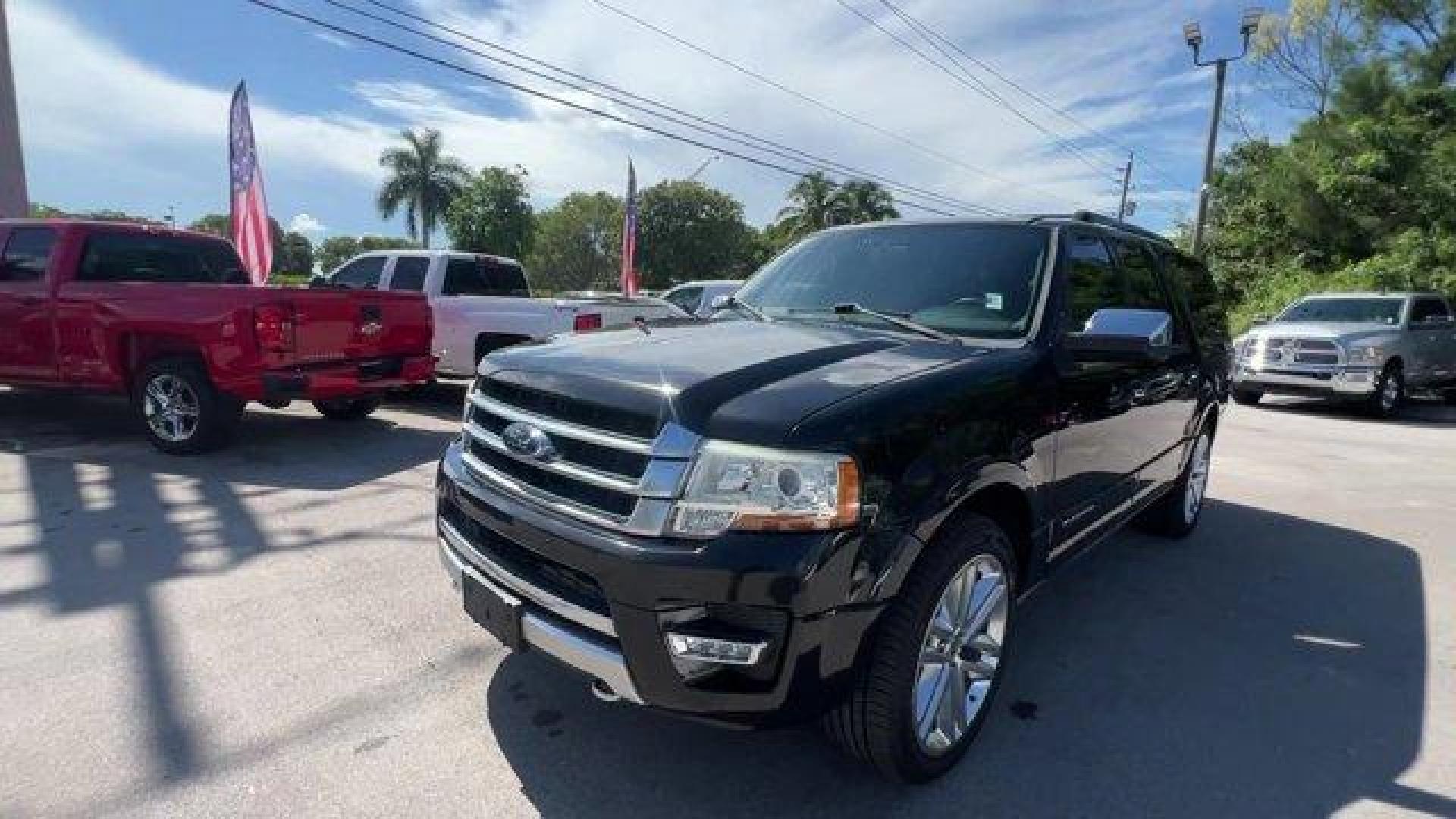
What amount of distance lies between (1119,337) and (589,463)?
200cm

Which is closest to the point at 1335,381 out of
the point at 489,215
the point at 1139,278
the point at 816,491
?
the point at 1139,278

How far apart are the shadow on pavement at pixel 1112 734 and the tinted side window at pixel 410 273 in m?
7.67

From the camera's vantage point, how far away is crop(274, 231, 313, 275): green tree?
9750 cm

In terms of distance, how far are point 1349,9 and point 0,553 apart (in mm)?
37427

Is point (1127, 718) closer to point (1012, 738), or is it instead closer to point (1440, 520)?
point (1012, 738)

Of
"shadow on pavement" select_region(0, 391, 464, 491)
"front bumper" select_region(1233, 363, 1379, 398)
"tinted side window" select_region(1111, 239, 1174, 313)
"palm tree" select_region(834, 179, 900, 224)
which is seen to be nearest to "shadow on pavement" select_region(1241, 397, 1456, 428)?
"front bumper" select_region(1233, 363, 1379, 398)

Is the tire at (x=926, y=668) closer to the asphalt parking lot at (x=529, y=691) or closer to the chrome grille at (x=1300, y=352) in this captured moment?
the asphalt parking lot at (x=529, y=691)

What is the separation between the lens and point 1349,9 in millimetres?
28984

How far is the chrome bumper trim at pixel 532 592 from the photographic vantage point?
92.9 inches

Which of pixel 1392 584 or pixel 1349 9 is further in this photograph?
pixel 1349 9

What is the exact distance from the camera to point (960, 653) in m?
2.79

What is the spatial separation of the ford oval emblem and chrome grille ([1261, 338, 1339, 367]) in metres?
13.5

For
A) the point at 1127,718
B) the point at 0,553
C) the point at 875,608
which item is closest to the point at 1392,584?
the point at 1127,718

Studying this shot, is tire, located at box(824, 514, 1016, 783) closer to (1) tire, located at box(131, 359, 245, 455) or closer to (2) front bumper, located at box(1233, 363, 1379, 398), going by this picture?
(1) tire, located at box(131, 359, 245, 455)
